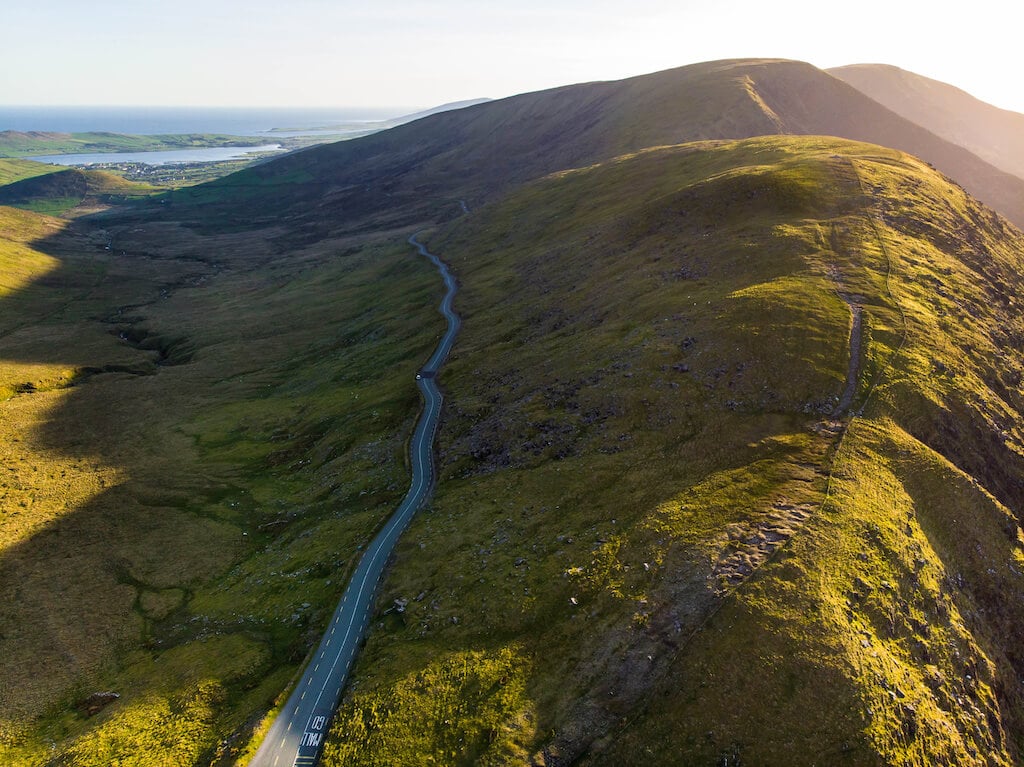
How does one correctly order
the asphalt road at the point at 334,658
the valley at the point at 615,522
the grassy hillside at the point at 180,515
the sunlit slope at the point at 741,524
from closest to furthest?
the sunlit slope at the point at 741,524 < the valley at the point at 615,522 < the asphalt road at the point at 334,658 < the grassy hillside at the point at 180,515

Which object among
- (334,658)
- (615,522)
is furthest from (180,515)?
(615,522)

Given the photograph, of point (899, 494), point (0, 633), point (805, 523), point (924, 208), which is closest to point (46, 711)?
point (0, 633)

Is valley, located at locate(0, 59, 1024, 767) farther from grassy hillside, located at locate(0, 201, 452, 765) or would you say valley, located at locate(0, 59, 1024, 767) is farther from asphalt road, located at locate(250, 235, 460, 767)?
asphalt road, located at locate(250, 235, 460, 767)

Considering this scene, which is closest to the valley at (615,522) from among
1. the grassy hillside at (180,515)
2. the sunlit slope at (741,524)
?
the sunlit slope at (741,524)

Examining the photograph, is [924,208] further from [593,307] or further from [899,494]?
[899,494]

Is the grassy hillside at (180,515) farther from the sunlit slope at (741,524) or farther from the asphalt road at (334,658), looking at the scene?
the sunlit slope at (741,524)

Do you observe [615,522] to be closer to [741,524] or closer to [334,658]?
[741,524]
